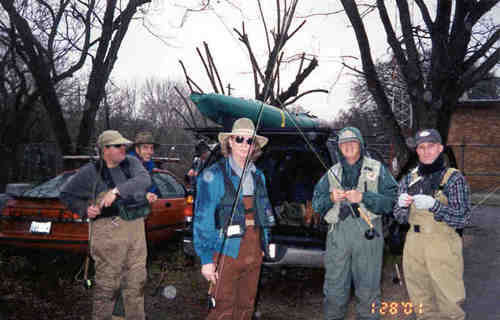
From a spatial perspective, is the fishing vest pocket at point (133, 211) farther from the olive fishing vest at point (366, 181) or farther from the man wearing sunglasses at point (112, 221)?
the olive fishing vest at point (366, 181)

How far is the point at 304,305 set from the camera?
189 inches

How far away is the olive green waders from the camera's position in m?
3.59

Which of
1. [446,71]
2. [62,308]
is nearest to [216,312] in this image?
[62,308]

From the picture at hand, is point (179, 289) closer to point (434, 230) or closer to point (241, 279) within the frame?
point (241, 279)

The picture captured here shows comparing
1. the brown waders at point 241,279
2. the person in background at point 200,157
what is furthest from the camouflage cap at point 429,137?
the person in background at point 200,157

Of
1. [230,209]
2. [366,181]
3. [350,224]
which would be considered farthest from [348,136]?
[230,209]

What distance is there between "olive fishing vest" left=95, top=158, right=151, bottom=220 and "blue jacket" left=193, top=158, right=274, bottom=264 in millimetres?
1007

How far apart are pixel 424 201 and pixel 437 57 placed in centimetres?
460

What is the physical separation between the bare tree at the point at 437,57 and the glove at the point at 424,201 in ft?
13.0

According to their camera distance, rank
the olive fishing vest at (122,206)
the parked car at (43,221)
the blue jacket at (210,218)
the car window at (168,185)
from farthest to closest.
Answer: the car window at (168,185), the parked car at (43,221), the olive fishing vest at (122,206), the blue jacket at (210,218)

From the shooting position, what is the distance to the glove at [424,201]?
3.39 meters

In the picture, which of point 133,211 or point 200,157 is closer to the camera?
point 133,211

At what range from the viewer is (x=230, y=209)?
3252 millimetres

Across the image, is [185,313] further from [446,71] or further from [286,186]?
[446,71]
